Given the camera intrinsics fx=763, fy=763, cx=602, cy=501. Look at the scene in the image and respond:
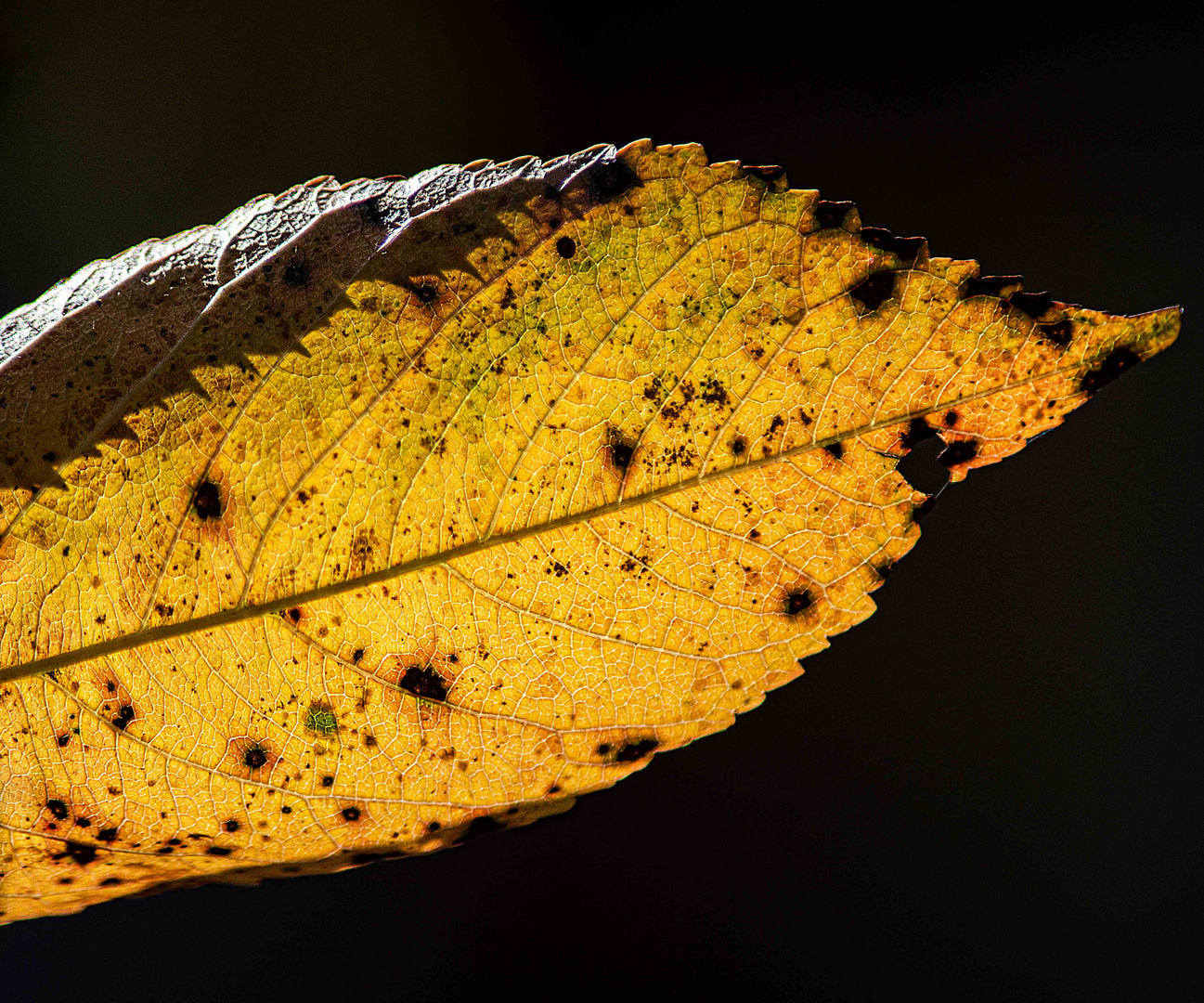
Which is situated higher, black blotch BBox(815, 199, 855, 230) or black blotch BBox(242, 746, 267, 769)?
black blotch BBox(815, 199, 855, 230)

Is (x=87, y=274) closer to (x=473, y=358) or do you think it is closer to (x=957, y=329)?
(x=473, y=358)

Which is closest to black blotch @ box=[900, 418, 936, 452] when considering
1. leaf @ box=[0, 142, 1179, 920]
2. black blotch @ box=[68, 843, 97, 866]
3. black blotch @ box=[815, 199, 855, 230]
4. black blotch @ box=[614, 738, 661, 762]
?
leaf @ box=[0, 142, 1179, 920]

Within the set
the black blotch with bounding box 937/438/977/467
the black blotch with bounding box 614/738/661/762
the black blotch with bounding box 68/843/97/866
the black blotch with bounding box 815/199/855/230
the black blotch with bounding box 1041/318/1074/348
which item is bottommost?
the black blotch with bounding box 68/843/97/866

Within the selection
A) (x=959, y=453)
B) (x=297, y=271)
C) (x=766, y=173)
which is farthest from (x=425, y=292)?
(x=959, y=453)

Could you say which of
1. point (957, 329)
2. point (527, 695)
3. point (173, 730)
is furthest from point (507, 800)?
point (957, 329)

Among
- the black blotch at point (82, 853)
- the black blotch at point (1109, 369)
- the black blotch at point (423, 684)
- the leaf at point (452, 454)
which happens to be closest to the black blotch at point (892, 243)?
the leaf at point (452, 454)

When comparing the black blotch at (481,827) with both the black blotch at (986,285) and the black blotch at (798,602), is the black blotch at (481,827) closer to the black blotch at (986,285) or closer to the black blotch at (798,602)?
the black blotch at (798,602)

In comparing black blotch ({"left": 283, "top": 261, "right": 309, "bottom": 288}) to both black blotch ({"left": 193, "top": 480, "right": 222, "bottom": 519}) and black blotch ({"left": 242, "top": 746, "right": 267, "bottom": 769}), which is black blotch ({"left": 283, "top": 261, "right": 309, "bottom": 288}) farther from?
black blotch ({"left": 242, "top": 746, "right": 267, "bottom": 769})
